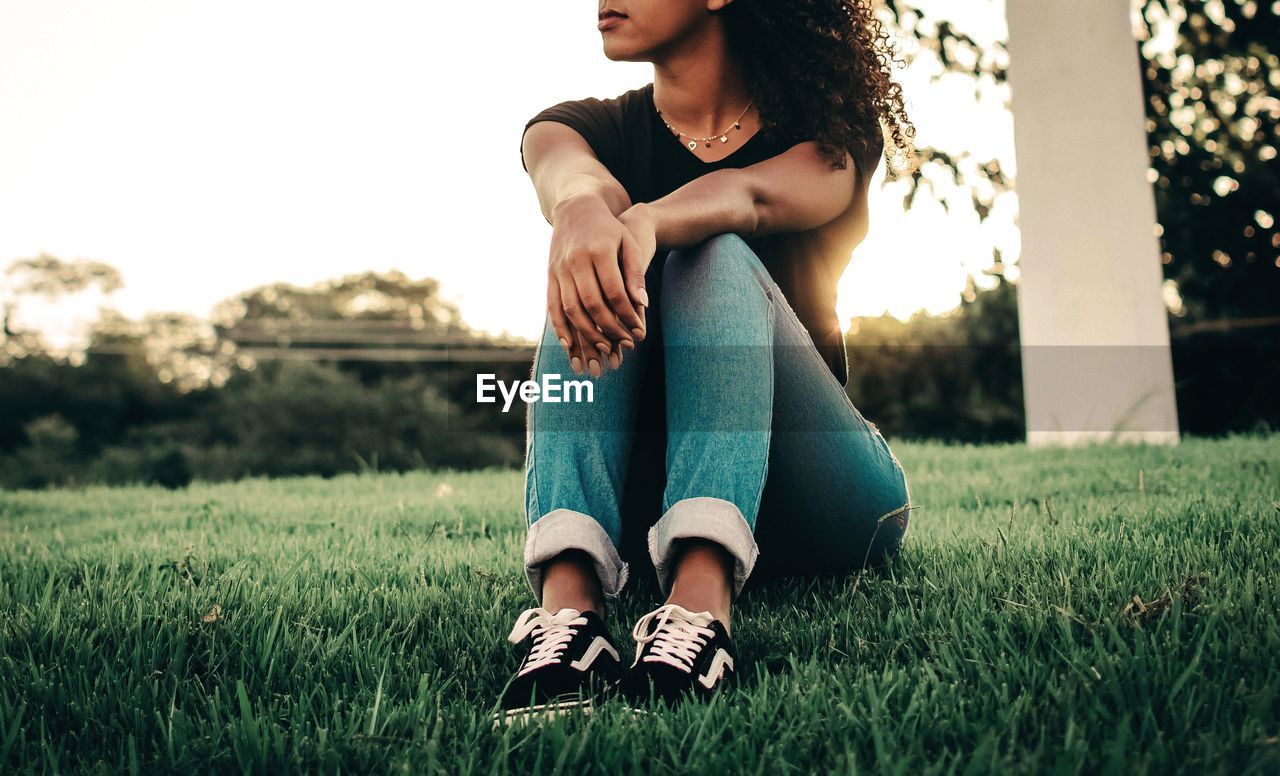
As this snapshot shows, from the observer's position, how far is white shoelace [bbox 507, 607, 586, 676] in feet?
4.19

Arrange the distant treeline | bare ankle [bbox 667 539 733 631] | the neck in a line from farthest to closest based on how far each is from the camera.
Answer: the distant treeline < the neck < bare ankle [bbox 667 539 733 631]

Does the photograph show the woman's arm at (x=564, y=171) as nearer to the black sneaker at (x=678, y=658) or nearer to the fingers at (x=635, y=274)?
the fingers at (x=635, y=274)

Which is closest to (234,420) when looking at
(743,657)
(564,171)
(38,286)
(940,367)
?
(38,286)

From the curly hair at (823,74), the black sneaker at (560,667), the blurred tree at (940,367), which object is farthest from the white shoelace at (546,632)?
the blurred tree at (940,367)

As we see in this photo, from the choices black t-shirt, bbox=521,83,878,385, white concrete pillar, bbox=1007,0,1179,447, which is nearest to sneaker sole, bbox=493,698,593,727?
black t-shirt, bbox=521,83,878,385

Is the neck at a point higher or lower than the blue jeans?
higher

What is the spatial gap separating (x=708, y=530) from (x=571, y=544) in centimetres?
22

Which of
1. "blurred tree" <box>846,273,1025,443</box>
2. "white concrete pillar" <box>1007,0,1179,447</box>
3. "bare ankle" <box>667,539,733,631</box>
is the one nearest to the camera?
"bare ankle" <box>667,539,733,631</box>

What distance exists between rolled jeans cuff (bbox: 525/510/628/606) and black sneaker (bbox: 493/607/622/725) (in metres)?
0.09

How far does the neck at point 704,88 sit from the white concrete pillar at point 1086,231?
3054 mm

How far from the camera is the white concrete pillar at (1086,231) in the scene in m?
4.41

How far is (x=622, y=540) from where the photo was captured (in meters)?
1.76

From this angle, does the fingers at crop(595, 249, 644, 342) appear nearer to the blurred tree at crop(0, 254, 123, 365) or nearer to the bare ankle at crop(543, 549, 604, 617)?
the bare ankle at crop(543, 549, 604, 617)

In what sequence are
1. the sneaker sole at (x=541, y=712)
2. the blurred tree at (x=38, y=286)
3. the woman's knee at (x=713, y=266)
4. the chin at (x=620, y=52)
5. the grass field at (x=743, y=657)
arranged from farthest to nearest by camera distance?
the blurred tree at (x=38, y=286) < the chin at (x=620, y=52) < the woman's knee at (x=713, y=266) < the sneaker sole at (x=541, y=712) < the grass field at (x=743, y=657)
